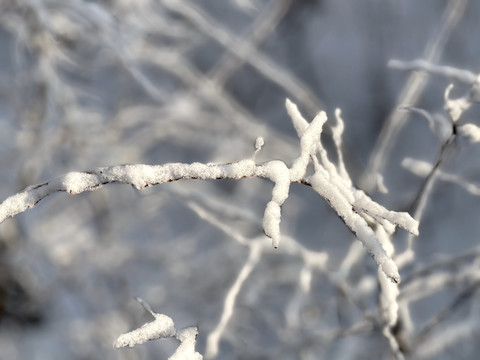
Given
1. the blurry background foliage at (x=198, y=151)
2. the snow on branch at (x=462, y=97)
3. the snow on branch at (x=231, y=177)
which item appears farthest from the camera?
the blurry background foliage at (x=198, y=151)

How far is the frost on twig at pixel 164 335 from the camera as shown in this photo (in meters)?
0.70

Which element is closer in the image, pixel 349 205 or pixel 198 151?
pixel 349 205

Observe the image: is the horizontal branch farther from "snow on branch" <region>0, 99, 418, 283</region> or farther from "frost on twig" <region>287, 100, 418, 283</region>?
"frost on twig" <region>287, 100, 418, 283</region>

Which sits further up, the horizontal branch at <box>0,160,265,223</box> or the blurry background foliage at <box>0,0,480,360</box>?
the blurry background foliage at <box>0,0,480,360</box>

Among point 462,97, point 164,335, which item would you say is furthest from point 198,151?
point 164,335

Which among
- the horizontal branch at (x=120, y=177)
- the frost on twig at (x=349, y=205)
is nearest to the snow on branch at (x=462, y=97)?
the frost on twig at (x=349, y=205)

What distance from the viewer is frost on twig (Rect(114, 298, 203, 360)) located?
2.28 ft

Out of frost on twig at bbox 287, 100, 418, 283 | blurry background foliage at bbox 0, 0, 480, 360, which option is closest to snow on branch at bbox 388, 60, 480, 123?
frost on twig at bbox 287, 100, 418, 283

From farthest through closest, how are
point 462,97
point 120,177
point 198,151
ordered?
point 198,151 < point 462,97 < point 120,177

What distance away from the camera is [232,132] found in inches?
114

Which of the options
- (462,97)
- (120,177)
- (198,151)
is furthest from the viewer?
(198,151)

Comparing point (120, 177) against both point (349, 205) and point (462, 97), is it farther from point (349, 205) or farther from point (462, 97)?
point (462, 97)

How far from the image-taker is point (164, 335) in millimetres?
746

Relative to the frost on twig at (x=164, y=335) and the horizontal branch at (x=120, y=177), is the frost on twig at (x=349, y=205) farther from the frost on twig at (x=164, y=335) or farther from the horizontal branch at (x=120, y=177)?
the frost on twig at (x=164, y=335)
